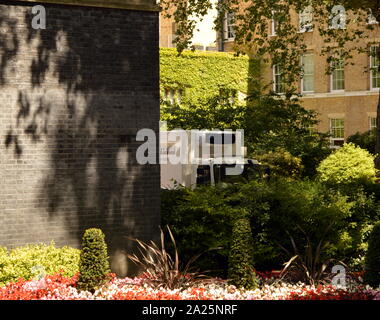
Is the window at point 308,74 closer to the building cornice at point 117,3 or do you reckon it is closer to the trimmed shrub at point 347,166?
the trimmed shrub at point 347,166

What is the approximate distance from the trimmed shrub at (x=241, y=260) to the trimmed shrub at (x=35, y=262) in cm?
259

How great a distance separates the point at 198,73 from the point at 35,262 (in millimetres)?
30838

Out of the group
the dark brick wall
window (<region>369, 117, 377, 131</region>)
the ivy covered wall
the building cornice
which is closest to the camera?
the dark brick wall

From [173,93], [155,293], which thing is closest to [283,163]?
[155,293]

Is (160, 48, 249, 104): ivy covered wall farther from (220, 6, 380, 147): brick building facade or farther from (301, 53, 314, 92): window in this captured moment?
(301, 53, 314, 92): window

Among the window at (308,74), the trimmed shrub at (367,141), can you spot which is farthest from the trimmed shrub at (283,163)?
the window at (308,74)

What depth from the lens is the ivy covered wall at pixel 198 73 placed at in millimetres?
39812

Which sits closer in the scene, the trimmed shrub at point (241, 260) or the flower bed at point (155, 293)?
the flower bed at point (155, 293)

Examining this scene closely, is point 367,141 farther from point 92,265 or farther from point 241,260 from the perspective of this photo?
point 92,265

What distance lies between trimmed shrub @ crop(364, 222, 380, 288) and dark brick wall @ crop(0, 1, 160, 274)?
13.0 ft

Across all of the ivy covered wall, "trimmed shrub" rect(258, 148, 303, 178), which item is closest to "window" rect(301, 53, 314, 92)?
the ivy covered wall

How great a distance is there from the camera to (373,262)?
1120 cm

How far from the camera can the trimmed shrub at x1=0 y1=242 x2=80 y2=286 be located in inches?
438
